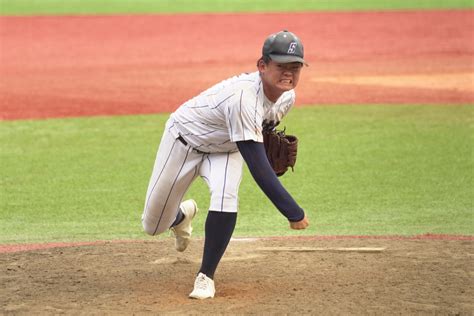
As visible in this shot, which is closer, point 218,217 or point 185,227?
point 218,217

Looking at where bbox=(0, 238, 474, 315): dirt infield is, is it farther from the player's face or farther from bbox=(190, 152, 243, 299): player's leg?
the player's face

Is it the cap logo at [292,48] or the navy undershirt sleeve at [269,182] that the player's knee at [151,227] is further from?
the cap logo at [292,48]

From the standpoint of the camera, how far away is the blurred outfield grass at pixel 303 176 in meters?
8.06

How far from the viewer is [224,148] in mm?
5672

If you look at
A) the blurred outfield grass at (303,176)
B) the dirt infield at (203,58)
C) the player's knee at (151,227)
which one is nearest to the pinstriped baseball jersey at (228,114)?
the player's knee at (151,227)

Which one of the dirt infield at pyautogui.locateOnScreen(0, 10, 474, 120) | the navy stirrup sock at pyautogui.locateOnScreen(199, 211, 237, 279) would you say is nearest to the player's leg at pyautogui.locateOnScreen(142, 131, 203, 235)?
the navy stirrup sock at pyautogui.locateOnScreen(199, 211, 237, 279)

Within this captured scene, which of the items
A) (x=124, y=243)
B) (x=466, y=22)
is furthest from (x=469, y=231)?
(x=466, y=22)

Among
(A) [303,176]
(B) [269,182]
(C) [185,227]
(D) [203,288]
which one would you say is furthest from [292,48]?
(A) [303,176]

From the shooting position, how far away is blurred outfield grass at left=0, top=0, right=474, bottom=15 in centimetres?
2766

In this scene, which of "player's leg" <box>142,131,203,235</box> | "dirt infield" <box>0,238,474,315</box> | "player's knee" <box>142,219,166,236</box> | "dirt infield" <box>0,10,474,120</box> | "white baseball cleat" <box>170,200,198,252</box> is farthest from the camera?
"dirt infield" <box>0,10,474,120</box>

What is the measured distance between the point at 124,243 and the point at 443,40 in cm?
1440

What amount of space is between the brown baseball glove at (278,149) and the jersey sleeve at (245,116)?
44cm

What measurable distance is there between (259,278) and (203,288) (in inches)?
22.4

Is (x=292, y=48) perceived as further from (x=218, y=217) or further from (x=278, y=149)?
(x=218, y=217)
